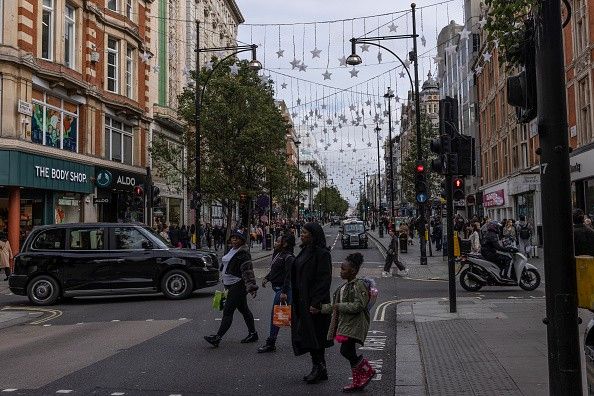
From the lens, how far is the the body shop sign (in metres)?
43.9

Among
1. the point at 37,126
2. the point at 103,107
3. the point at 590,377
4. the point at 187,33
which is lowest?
the point at 590,377

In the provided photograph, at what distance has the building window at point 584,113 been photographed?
26312mm

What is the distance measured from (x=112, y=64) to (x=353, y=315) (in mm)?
29531

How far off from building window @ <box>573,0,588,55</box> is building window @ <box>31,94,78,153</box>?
2258 cm

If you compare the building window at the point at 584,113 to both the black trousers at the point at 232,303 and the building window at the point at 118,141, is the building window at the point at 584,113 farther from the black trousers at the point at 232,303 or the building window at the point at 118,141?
the building window at the point at 118,141

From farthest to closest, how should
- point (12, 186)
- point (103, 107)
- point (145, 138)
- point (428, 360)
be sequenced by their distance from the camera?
1. point (145, 138)
2. point (103, 107)
3. point (12, 186)
4. point (428, 360)

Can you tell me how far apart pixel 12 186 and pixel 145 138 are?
1387cm

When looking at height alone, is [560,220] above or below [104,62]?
below

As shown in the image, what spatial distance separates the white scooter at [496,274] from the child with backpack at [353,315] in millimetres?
9303

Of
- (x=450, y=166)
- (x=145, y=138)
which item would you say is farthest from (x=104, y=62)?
(x=450, y=166)

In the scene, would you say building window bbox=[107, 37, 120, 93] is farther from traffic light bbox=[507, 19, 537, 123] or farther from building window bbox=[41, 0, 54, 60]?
traffic light bbox=[507, 19, 537, 123]

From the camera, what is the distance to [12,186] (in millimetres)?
23844

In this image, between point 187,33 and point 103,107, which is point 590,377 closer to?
point 103,107

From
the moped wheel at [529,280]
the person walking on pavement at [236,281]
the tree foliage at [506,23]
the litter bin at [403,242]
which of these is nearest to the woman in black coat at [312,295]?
the person walking on pavement at [236,281]
